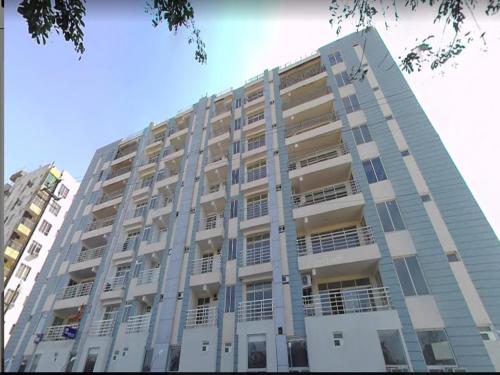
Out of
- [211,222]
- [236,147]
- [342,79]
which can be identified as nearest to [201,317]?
[211,222]

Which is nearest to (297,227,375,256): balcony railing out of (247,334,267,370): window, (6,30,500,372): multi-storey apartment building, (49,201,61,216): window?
(6,30,500,372): multi-storey apartment building

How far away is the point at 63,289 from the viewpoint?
21.7m

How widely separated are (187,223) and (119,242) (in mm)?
7011

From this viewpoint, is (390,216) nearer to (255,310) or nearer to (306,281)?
(306,281)

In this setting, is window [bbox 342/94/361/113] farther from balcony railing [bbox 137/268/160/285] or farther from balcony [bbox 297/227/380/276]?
balcony railing [bbox 137/268/160/285]

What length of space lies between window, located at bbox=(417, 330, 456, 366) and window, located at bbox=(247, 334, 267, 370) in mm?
Answer: 6732

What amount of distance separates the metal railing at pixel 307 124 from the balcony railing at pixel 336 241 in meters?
8.66

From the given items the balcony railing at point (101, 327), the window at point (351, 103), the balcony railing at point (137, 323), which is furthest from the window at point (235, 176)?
the balcony railing at point (101, 327)

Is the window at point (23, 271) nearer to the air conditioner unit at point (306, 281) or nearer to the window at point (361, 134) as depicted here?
the air conditioner unit at point (306, 281)

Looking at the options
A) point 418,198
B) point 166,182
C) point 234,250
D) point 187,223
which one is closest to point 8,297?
point 166,182

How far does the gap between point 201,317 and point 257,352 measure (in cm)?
462

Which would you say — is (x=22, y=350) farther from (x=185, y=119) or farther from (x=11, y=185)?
(x=11, y=185)

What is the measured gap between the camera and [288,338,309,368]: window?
Answer: 39.5 feet

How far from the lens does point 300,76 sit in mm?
25109
